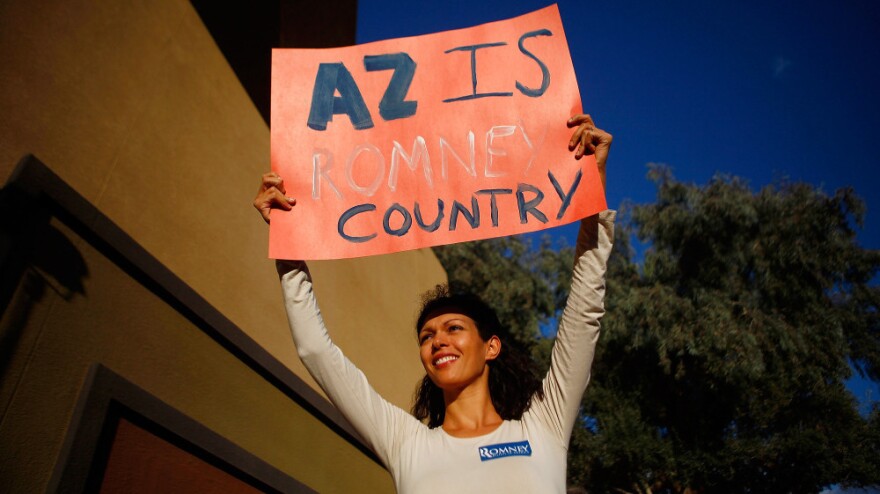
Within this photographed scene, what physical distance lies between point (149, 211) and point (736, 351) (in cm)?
1079

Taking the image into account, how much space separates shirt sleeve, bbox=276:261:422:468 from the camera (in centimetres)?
183

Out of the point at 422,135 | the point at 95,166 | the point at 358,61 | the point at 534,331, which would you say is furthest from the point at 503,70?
the point at 534,331

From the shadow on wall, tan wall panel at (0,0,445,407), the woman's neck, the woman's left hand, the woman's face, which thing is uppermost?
tan wall panel at (0,0,445,407)

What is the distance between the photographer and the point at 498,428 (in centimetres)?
179

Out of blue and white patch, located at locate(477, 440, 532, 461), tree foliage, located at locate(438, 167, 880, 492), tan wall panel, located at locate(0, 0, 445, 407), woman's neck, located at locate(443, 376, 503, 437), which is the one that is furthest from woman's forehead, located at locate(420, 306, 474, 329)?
tree foliage, located at locate(438, 167, 880, 492)

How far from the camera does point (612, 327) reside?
1266 cm

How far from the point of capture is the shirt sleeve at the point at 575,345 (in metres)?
1.78

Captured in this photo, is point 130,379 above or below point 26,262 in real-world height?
below

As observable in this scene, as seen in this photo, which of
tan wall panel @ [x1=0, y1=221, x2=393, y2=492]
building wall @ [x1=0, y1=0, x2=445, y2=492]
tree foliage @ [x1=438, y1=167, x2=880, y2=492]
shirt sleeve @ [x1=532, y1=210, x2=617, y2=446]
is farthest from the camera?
tree foliage @ [x1=438, y1=167, x2=880, y2=492]

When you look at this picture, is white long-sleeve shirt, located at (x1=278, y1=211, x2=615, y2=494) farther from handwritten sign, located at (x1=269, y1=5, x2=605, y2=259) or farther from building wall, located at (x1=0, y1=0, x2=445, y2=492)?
building wall, located at (x1=0, y1=0, x2=445, y2=492)

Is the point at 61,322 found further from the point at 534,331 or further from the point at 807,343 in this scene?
the point at 534,331

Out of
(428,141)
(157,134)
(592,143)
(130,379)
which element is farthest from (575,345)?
(157,134)

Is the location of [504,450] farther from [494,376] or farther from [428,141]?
[428,141]

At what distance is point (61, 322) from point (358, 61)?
1481mm
